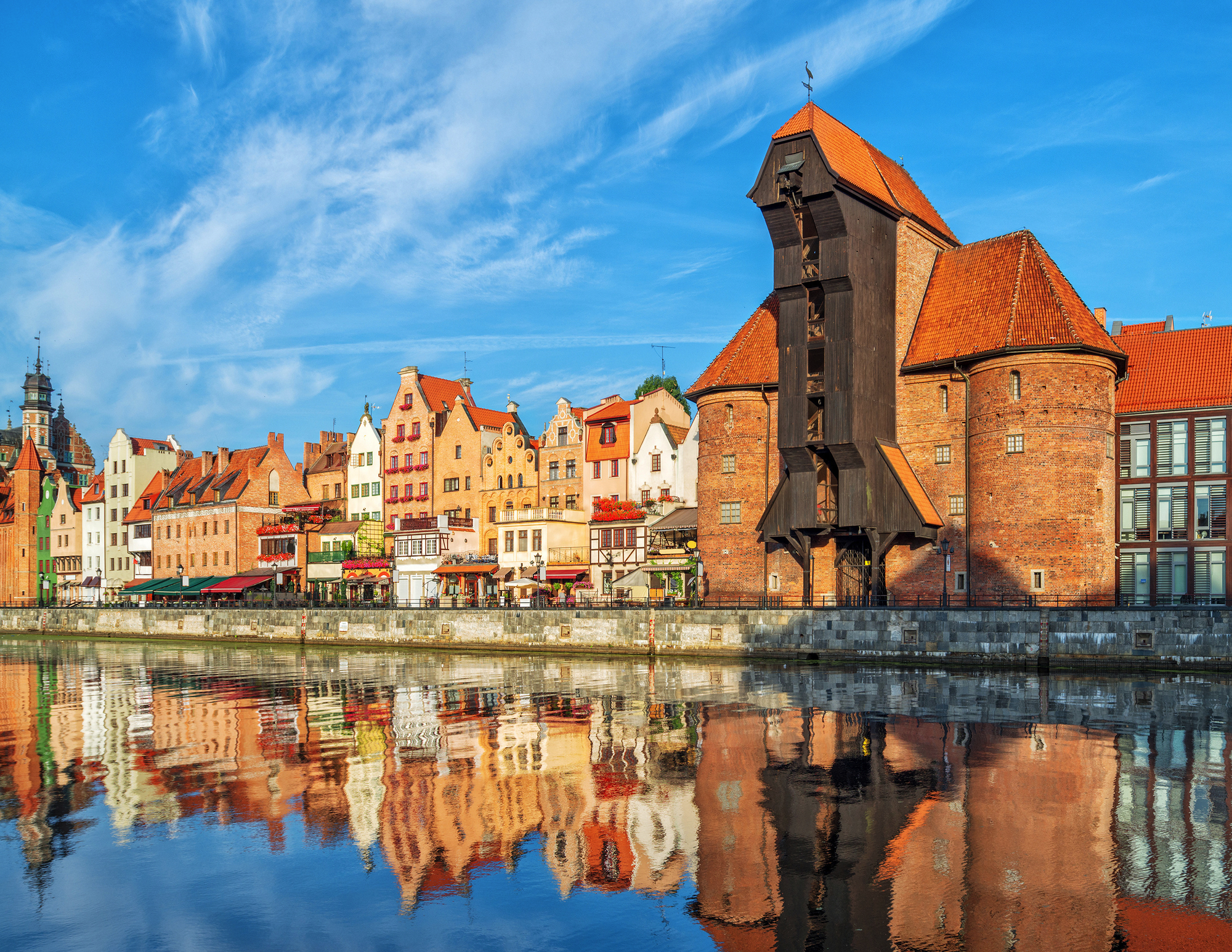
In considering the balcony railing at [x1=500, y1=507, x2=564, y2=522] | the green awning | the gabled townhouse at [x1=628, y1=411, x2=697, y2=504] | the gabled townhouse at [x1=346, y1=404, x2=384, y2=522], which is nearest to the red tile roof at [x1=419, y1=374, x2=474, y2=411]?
the gabled townhouse at [x1=346, y1=404, x2=384, y2=522]

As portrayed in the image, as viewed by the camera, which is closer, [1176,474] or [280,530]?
[1176,474]

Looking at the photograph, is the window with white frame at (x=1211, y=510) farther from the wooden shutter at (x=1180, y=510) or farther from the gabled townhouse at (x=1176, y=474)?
the wooden shutter at (x=1180, y=510)

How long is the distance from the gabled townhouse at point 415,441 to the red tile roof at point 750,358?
24.6 metres

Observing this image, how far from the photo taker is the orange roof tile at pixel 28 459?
4053 inches

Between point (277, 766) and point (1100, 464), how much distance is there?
3386 cm

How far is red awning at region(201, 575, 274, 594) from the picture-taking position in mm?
74062

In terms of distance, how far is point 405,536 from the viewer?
6925 centimetres

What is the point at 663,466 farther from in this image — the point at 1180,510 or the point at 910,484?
the point at 1180,510

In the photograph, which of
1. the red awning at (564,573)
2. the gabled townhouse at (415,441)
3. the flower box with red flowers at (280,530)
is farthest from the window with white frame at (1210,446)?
the flower box with red flowers at (280,530)

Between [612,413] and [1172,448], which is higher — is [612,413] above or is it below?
above

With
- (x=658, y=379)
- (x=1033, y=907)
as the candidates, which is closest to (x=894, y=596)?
(x=1033, y=907)

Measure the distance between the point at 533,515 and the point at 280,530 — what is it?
25592mm

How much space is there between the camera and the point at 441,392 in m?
74.0

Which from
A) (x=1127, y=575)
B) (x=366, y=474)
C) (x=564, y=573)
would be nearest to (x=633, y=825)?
(x=1127, y=575)
